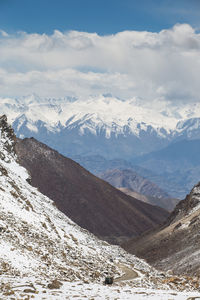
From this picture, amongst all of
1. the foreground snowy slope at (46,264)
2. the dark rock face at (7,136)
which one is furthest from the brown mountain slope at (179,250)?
the dark rock face at (7,136)

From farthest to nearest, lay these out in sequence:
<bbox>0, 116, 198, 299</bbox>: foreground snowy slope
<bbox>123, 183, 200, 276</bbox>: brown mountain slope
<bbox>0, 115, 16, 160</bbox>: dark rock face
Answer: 1. <bbox>0, 115, 16, 160</bbox>: dark rock face
2. <bbox>123, 183, 200, 276</bbox>: brown mountain slope
3. <bbox>0, 116, 198, 299</bbox>: foreground snowy slope

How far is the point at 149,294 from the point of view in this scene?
3231 cm

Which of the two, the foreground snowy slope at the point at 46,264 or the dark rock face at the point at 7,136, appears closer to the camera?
the foreground snowy slope at the point at 46,264

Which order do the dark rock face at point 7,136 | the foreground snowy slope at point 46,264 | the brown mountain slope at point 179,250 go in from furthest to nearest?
the dark rock face at point 7,136 < the brown mountain slope at point 179,250 < the foreground snowy slope at point 46,264

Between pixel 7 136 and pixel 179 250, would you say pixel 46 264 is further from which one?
pixel 179 250

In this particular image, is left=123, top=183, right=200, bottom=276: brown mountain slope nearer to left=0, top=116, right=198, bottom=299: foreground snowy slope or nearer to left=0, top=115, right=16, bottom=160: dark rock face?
left=0, top=116, right=198, bottom=299: foreground snowy slope

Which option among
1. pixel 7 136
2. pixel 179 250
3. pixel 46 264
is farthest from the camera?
pixel 179 250

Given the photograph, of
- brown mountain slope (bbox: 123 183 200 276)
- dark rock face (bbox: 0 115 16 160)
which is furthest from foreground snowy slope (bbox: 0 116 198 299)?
dark rock face (bbox: 0 115 16 160)

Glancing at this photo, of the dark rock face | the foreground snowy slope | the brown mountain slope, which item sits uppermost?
the dark rock face

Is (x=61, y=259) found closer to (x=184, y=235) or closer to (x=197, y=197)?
(x=184, y=235)

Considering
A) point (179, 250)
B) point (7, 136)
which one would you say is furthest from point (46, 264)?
point (179, 250)

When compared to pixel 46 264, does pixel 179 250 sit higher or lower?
higher

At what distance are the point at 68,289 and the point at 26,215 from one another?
24.5 meters

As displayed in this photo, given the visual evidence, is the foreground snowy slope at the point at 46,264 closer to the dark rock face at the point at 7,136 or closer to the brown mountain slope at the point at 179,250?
the brown mountain slope at the point at 179,250
